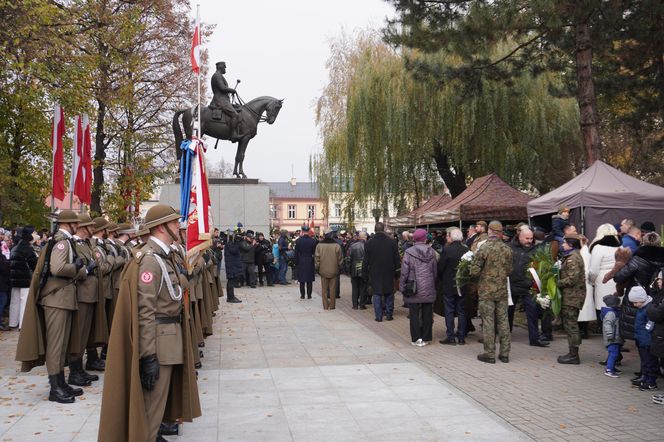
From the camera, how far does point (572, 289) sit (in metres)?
9.00

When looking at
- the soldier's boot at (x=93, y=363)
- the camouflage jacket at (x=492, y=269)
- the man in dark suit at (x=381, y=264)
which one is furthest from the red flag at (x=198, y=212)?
the man in dark suit at (x=381, y=264)

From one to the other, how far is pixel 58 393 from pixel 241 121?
1603 centimetres

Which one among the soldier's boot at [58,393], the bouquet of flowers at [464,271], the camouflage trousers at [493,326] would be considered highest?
the bouquet of flowers at [464,271]

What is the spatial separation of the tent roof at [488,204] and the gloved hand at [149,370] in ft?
40.2

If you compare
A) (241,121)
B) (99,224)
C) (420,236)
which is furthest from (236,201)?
(99,224)

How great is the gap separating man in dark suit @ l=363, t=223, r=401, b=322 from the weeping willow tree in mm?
9372

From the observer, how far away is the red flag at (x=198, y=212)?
7.59 m

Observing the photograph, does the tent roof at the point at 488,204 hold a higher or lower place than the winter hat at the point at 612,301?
higher

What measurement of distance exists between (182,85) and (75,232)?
78.0ft

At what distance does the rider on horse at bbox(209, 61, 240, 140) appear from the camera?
2109cm

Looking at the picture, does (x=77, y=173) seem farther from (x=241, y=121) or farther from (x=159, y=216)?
(x=241, y=121)

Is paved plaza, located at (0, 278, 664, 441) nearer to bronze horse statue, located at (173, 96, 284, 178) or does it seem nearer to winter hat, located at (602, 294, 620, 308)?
winter hat, located at (602, 294, 620, 308)

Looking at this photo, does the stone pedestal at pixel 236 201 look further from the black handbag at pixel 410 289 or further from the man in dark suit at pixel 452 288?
the black handbag at pixel 410 289

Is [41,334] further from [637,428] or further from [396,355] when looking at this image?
[637,428]
